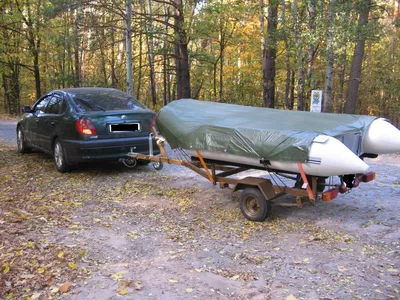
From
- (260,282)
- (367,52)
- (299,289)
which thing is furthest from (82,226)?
(367,52)

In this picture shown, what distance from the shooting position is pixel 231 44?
2391cm

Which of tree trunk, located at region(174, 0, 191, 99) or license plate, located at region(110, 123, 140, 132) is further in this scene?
tree trunk, located at region(174, 0, 191, 99)

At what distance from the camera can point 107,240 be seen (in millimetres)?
4473

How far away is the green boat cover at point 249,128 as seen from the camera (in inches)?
177

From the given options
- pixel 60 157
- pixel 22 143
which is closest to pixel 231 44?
pixel 22 143

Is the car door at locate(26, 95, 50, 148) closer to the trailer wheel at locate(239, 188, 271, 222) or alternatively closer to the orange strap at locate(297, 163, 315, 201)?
the trailer wheel at locate(239, 188, 271, 222)

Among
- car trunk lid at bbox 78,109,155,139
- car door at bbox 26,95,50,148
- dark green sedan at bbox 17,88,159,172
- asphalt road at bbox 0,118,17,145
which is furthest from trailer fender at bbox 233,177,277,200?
asphalt road at bbox 0,118,17,145

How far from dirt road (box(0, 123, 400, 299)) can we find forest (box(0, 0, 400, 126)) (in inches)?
314

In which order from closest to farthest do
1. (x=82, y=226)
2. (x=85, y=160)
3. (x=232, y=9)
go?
1. (x=82, y=226)
2. (x=85, y=160)
3. (x=232, y=9)

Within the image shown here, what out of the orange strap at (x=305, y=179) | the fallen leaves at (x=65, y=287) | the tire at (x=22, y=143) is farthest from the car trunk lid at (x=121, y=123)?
the fallen leaves at (x=65, y=287)

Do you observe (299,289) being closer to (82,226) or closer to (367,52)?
(82,226)

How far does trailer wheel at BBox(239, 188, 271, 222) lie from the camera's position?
5004 millimetres

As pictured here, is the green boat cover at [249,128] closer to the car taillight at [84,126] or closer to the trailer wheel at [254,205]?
the trailer wheel at [254,205]

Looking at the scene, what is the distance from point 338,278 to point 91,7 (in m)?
14.5
